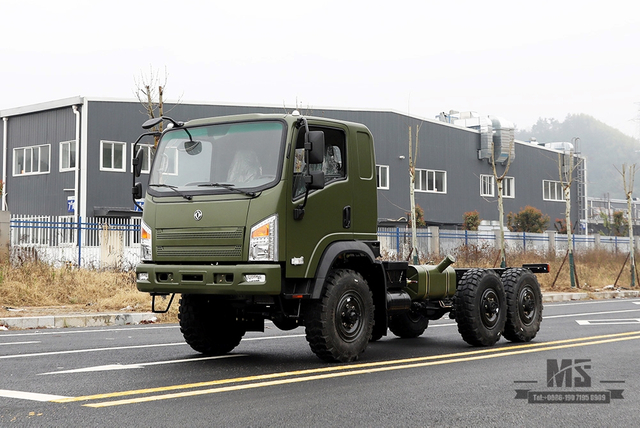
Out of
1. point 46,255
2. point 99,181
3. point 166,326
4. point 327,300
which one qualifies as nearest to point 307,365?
point 327,300

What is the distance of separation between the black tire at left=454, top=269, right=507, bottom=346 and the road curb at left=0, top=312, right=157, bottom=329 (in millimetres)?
7150

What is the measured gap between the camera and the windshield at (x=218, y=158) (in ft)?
29.1

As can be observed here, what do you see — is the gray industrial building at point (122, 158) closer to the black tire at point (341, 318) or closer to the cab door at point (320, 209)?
the cab door at point (320, 209)

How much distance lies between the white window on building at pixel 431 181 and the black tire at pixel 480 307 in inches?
1327

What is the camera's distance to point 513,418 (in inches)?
245

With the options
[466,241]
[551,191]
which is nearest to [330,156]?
[466,241]

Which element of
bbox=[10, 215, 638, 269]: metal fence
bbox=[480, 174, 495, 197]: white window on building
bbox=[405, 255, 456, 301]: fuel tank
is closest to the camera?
bbox=[405, 255, 456, 301]: fuel tank

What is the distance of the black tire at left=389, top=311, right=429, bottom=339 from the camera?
12320 mm

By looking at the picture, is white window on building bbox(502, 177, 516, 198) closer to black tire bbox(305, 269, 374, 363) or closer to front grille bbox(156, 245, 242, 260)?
black tire bbox(305, 269, 374, 363)

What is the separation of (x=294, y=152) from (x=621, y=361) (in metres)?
4.59

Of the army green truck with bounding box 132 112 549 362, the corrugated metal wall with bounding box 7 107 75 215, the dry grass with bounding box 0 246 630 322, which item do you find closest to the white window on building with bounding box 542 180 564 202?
the corrugated metal wall with bounding box 7 107 75 215

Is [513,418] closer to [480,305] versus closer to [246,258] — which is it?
[246,258]

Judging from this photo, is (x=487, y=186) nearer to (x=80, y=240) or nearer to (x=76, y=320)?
(x=80, y=240)

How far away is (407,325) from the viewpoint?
1235 centimetres
